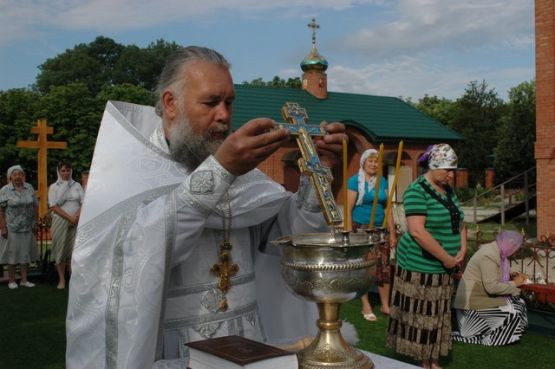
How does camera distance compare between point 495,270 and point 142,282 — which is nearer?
point 142,282

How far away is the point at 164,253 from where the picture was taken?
1777 mm

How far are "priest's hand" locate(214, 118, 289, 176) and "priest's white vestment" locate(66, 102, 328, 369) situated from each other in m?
0.08

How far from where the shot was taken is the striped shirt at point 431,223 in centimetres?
463

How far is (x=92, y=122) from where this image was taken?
37375 millimetres

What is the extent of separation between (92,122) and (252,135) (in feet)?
123

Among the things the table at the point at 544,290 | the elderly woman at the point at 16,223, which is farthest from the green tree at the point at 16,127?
the table at the point at 544,290

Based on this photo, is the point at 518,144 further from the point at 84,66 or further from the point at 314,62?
the point at 84,66

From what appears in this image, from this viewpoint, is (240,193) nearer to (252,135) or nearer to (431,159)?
(252,135)

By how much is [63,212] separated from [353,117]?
72.0 feet

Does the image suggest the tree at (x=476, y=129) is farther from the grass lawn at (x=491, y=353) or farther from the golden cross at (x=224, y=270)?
the golden cross at (x=224, y=270)

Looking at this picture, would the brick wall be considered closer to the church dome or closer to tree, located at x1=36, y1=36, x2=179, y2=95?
the church dome

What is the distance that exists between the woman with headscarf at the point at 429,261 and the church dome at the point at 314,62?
25.7 metres

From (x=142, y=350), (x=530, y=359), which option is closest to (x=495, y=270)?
(x=530, y=359)

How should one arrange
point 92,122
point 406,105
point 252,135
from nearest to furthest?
point 252,135 → point 406,105 → point 92,122
